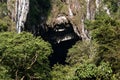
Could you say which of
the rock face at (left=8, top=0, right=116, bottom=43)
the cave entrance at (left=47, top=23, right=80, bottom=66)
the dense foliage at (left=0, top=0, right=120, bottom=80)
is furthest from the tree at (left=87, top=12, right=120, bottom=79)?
the cave entrance at (left=47, top=23, right=80, bottom=66)

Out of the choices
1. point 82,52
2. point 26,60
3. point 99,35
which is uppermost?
point 99,35

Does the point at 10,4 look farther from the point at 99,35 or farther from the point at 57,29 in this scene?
the point at 99,35

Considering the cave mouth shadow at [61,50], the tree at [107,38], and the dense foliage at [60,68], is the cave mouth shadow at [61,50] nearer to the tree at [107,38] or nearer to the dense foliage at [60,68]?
the dense foliage at [60,68]

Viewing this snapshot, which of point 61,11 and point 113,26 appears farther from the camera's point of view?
point 61,11

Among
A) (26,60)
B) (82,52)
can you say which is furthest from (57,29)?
(26,60)

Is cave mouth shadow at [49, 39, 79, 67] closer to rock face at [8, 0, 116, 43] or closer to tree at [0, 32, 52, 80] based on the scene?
rock face at [8, 0, 116, 43]

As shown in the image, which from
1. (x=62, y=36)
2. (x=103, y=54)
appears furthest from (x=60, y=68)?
(x=103, y=54)
